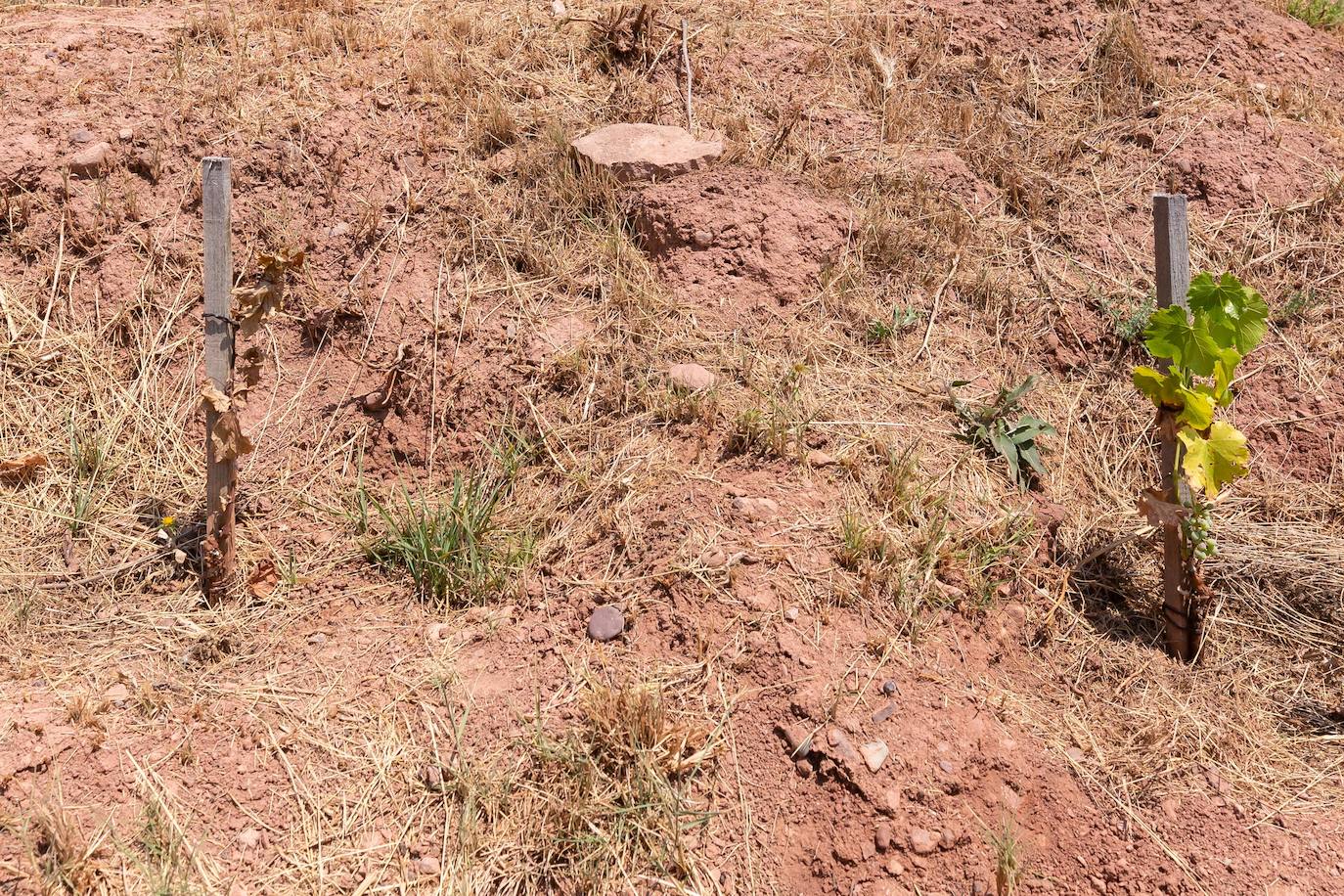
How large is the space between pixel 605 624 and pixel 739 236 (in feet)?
5.74

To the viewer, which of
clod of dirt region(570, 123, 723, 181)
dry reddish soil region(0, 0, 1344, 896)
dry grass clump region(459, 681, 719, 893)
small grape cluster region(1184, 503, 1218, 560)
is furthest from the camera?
clod of dirt region(570, 123, 723, 181)

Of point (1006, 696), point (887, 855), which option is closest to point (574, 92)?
point (1006, 696)

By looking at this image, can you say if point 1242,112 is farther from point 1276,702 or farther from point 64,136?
point 64,136

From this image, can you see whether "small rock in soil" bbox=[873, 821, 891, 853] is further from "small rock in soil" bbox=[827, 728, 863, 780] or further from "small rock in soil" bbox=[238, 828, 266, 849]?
"small rock in soil" bbox=[238, 828, 266, 849]

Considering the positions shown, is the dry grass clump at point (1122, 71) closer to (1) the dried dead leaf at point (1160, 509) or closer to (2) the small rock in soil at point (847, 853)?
(1) the dried dead leaf at point (1160, 509)

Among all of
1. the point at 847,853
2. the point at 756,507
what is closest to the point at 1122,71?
the point at 756,507

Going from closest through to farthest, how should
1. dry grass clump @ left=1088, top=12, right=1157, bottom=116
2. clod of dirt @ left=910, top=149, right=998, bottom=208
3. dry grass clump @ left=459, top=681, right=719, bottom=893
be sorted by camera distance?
dry grass clump @ left=459, top=681, right=719, bottom=893
clod of dirt @ left=910, top=149, right=998, bottom=208
dry grass clump @ left=1088, top=12, right=1157, bottom=116

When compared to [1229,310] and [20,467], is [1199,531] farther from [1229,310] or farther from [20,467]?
[20,467]

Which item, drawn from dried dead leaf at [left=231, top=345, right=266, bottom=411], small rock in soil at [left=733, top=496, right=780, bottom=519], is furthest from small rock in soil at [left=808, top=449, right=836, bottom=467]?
dried dead leaf at [left=231, top=345, right=266, bottom=411]

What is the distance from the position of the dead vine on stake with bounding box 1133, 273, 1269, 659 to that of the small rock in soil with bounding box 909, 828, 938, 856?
1.14 m

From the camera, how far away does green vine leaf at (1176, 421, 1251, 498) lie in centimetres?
270

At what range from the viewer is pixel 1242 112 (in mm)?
4680

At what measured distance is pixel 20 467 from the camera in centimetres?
334

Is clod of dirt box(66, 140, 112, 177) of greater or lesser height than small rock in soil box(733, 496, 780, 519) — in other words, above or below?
above
